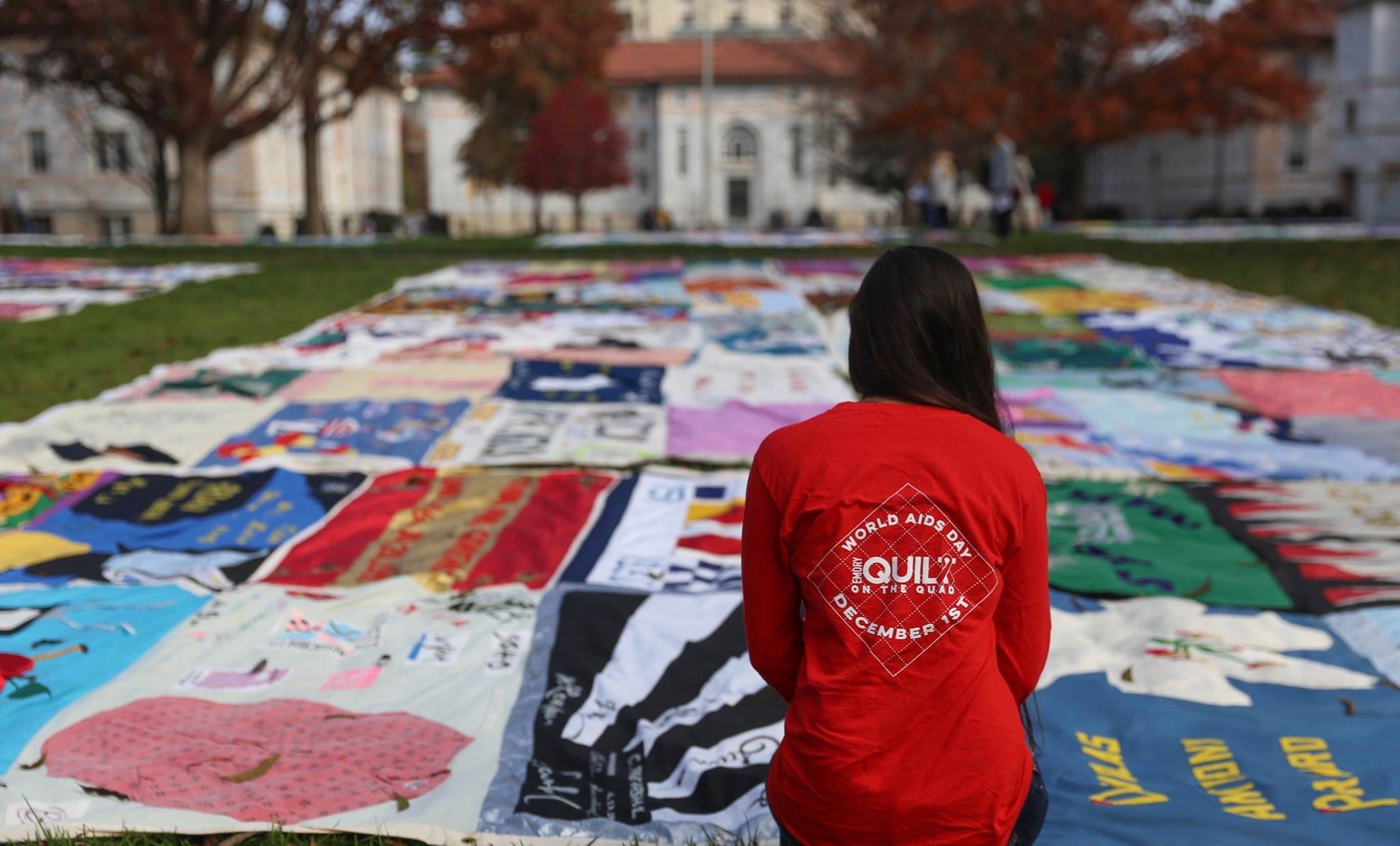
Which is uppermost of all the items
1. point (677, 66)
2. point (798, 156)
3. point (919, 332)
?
point (677, 66)

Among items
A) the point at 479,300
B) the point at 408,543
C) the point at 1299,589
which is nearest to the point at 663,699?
the point at 408,543

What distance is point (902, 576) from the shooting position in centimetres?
188

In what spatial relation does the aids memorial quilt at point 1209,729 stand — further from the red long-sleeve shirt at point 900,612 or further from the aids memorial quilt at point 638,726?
the red long-sleeve shirt at point 900,612

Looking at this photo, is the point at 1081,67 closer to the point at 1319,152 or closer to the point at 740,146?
the point at 1319,152

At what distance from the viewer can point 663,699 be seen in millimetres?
3535

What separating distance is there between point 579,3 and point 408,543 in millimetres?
43770

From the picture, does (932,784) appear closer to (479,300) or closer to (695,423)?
(695,423)

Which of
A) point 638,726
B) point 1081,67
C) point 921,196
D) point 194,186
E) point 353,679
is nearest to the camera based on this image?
point 638,726

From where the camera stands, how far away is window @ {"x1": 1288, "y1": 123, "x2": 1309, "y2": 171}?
48625 mm

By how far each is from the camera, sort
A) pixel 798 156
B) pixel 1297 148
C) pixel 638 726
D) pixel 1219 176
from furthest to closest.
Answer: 1. pixel 798 156
2. pixel 1219 176
3. pixel 1297 148
4. pixel 638 726

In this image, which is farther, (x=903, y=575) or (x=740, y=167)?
(x=740, y=167)

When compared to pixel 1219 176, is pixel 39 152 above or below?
above

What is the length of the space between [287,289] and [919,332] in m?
13.0

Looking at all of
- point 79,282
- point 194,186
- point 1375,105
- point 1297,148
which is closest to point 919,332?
point 79,282
